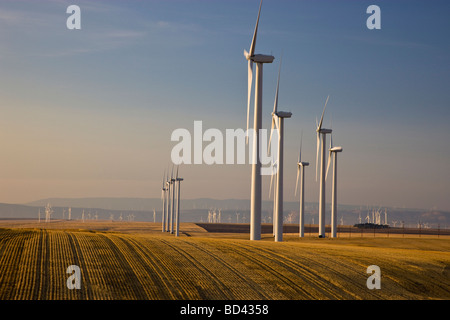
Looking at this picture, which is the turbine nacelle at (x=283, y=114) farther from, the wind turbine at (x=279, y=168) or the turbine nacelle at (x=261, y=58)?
the turbine nacelle at (x=261, y=58)

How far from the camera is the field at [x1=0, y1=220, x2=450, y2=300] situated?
27594mm

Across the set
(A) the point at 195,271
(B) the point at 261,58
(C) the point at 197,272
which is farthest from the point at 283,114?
(C) the point at 197,272

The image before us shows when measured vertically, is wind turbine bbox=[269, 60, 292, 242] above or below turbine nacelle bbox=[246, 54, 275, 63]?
below

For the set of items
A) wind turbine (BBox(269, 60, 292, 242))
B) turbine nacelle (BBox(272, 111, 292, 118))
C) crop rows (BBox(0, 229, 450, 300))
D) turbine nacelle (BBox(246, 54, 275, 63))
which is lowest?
crop rows (BBox(0, 229, 450, 300))

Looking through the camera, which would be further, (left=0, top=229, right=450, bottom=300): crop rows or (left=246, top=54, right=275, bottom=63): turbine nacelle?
(left=246, top=54, right=275, bottom=63): turbine nacelle

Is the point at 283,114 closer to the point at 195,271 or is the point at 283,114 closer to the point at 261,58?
the point at 261,58

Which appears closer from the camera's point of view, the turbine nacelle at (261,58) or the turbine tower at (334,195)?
the turbine nacelle at (261,58)

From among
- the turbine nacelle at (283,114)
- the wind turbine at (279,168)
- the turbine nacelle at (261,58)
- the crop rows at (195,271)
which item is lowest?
the crop rows at (195,271)

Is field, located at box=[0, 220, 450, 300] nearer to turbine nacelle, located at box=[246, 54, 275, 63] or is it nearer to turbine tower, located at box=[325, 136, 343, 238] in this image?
turbine nacelle, located at box=[246, 54, 275, 63]

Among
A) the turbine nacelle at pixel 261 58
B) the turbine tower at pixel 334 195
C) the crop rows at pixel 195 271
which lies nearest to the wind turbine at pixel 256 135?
the turbine nacelle at pixel 261 58

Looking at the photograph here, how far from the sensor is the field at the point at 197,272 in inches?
1086

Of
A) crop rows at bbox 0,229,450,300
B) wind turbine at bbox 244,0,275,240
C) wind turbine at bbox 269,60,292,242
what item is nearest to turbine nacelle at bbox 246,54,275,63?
wind turbine at bbox 244,0,275,240

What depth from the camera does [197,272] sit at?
3322 centimetres
